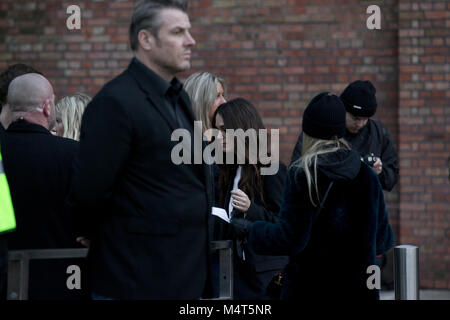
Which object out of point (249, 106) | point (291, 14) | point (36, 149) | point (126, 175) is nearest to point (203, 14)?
point (291, 14)

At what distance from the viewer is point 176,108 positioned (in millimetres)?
2918

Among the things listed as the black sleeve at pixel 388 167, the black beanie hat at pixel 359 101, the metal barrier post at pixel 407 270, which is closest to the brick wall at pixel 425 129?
the black sleeve at pixel 388 167

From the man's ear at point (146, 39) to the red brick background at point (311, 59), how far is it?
482cm

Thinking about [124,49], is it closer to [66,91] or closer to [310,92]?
[66,91]

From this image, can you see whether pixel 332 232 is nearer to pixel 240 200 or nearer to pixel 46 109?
pixel 240 200

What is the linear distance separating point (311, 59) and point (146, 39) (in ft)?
15.9

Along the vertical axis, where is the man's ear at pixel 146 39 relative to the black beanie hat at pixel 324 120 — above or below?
above

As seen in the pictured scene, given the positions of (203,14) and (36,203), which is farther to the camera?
(203,14)

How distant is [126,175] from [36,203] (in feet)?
2.84

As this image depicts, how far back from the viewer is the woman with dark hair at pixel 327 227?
3.34m

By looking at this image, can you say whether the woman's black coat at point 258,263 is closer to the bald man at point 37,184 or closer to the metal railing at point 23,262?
the bald man at point 37,184
